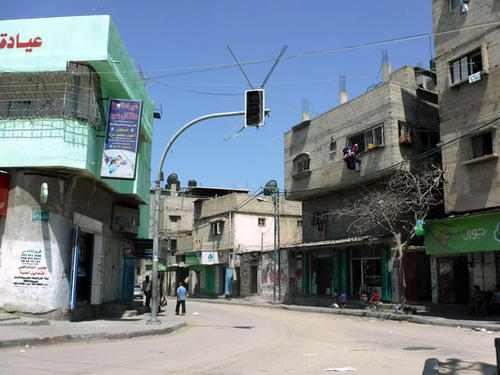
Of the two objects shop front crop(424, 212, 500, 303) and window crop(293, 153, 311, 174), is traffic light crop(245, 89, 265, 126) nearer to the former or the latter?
shop front crop(424, 212, 500, 303)

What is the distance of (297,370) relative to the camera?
8523mm

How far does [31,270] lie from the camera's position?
16.0 metres

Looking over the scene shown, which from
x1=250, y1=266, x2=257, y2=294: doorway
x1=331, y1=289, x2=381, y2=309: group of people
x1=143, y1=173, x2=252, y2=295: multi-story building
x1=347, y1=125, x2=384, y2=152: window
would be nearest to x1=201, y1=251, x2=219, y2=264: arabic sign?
x1=143, y1=173, x2=252, y2=295: multi-story building

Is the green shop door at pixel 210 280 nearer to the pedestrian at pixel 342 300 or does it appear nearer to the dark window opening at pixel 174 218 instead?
the dark window opening at pixel 174 218

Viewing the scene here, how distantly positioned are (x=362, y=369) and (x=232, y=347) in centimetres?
435

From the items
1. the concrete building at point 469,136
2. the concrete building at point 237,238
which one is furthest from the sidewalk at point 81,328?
the concrete building at point 237,238

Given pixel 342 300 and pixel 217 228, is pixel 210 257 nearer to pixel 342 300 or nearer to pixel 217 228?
pixel 217 228

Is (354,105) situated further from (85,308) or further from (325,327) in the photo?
(85,308)

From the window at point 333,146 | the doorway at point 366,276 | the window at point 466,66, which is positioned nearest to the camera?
the window at point 466,66

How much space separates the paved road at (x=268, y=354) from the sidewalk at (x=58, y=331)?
1.59 ft

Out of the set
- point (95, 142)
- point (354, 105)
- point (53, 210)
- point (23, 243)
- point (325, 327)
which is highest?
point (354, 105)

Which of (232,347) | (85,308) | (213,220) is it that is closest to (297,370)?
(232,347)

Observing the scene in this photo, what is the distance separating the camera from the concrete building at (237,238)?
43819mm

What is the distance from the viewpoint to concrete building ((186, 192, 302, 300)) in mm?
43819
